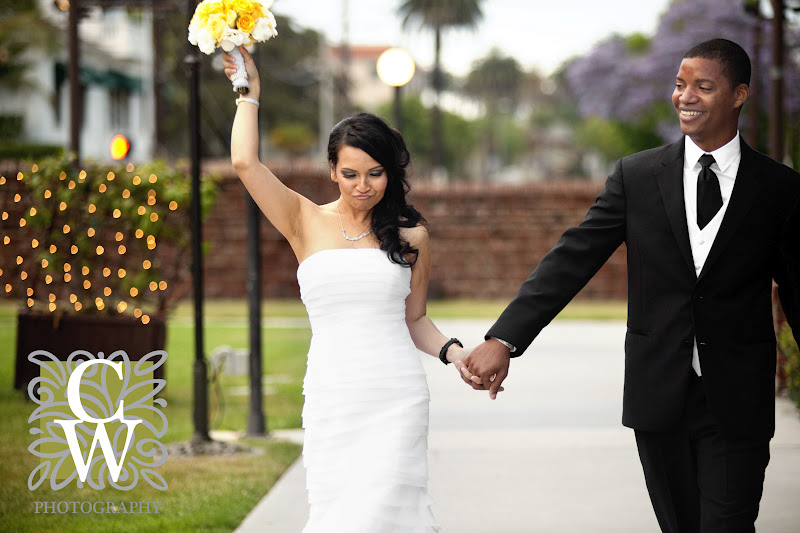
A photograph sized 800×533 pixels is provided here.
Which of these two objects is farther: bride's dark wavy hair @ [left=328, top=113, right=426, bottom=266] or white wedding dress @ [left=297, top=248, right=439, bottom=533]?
bride's dark wavy hair @ [left=328, top=113, right=426, bottom=266]

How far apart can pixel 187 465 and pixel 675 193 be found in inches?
194

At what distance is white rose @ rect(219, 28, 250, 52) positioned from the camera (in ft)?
15.2

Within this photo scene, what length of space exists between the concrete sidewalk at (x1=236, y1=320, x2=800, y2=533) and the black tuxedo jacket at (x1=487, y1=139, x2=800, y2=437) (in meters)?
2.42

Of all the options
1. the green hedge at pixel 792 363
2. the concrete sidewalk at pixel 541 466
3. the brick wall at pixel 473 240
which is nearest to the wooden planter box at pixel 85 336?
the concrete sidewalk at pixel 541 466

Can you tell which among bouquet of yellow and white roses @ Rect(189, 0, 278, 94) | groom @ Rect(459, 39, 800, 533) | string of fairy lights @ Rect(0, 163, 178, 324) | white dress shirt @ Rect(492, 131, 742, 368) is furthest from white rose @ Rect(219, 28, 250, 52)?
string of fairy lights @ Rect(0, 163, 178, 324)

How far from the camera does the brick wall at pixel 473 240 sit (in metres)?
22.7

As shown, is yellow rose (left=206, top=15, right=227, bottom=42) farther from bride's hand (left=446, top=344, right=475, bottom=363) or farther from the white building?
the white building

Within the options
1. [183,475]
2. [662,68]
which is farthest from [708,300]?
[662,68]

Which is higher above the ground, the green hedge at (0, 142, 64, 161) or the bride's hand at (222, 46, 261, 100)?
the green hedge at (0, 142, 64, 161)

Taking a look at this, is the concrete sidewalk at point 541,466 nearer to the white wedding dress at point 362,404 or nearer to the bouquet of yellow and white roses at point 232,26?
the white wedding dress at point 362,404

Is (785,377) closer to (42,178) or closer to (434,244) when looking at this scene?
(42,178)

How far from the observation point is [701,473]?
13.7 feet

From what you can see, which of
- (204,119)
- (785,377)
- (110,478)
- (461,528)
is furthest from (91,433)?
(204,119)

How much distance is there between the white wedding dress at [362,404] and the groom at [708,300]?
84 cm
